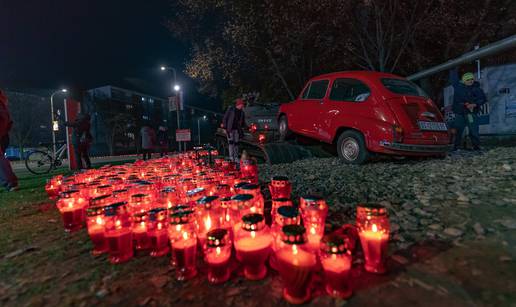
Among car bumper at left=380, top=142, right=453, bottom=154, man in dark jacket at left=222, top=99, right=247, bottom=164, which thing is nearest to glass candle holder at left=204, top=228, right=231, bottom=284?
car bumper at left=380, top=142, right=453, bottom=154

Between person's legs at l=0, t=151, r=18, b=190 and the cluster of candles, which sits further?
person's legs at l=0, t=151, r=18, b=190

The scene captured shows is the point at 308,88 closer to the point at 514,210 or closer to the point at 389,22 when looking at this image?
the point at 514,210

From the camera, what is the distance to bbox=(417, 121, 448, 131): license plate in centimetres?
551

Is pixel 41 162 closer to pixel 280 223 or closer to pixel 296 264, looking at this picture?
pixel 280 223

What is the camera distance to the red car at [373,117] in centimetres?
542

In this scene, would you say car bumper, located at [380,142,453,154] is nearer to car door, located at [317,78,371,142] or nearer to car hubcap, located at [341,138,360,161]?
car hubcap, located at [341,138,360,161]

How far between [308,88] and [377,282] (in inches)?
262

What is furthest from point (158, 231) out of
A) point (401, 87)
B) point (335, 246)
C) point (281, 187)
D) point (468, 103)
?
point (468, 103)

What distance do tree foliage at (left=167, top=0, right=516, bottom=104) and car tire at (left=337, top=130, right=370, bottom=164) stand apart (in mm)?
7111

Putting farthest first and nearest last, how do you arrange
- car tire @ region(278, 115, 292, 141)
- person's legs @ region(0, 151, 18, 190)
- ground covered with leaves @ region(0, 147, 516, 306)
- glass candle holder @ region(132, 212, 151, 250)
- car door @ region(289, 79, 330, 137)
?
1. car tire @ region(278, 115, 292, 141)
2. car door @ region(289, 79, 330, 137)
3. person's legs @ region(0, 151, 18, 190)
4. glass candle holder @ region(132, 212, 151, 250)
5. ground covered with leaves @ region(0, 147, 516, 306)

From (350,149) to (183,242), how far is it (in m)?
5.30

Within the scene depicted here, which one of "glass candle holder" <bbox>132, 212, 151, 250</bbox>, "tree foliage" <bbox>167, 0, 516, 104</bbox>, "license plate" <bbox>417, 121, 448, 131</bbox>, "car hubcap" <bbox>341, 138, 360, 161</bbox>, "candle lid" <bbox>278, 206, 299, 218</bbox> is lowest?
"glass candle holder" <bbox>132, 212, 151, 250</bbox>

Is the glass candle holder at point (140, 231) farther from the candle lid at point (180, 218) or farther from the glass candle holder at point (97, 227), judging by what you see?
the candle lid at point (180, 218)

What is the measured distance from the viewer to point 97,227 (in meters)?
2.47
